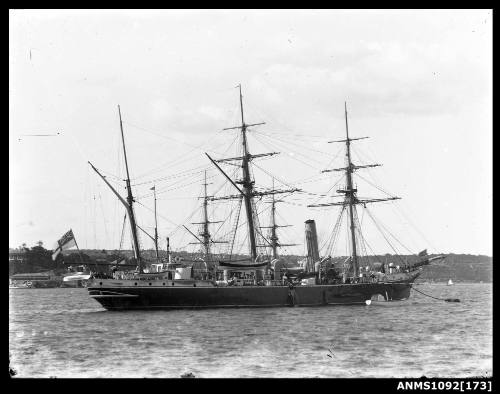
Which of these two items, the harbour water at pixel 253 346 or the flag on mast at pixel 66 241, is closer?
the harbour water at pixel 253 346

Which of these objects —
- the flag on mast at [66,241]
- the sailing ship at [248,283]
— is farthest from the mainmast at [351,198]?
the flag on mast at [66,241]

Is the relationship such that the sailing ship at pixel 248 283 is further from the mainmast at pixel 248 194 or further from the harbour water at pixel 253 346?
the harbour water at pixel 253 346

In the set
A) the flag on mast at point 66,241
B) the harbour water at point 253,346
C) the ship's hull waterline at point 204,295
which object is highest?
the flag on mast at point 66,241

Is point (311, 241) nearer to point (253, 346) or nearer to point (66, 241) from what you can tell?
point (66, 241)

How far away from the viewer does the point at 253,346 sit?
33844 millimetres

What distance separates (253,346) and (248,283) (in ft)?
112

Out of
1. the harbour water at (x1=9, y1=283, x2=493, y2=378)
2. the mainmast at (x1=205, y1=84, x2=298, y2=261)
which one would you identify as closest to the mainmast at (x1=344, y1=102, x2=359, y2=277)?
the mainmast at (x1=205, y1=84, x2=298, y2=261)

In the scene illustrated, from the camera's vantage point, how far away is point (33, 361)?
30.1 meters

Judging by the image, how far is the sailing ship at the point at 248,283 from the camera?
6269 centimetres

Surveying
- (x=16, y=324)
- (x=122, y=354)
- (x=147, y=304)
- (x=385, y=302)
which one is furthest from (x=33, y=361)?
(x=385, y=302)

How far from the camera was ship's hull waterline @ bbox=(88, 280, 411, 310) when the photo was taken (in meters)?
62.6

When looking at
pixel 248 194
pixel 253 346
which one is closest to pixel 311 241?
pixel 248 194

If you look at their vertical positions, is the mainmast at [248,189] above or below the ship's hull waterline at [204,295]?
above
